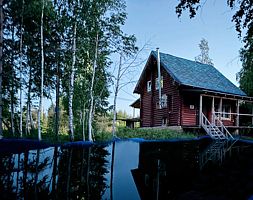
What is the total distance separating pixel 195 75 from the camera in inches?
842

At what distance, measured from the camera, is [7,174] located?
4789 millimetres

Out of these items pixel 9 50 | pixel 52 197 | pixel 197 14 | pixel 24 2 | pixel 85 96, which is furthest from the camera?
pixel 85 96

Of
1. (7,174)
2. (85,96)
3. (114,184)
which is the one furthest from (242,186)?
(85,96)

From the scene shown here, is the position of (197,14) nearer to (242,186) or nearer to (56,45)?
(242,186)

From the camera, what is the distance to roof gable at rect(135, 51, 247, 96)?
19.6m

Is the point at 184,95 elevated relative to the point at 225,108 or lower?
elevated

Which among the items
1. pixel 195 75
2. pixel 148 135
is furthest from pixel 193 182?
pixel 195 75

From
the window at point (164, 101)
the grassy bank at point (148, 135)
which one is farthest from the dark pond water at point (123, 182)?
the window at point (164, 101)

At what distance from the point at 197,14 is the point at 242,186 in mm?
3400

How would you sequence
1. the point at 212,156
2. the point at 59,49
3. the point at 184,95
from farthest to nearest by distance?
1. the point at 184,95
2. the point at 59,49
3. the point at 212,156

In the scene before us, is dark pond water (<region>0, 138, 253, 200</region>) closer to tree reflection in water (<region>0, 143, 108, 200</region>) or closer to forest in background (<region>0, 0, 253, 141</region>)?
tree reflection in water (<region>0, 143, 108, 200</region>)

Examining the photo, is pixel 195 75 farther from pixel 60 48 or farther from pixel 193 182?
pixel 193 182

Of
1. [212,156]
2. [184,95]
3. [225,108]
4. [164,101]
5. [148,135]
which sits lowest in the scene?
[212,156]

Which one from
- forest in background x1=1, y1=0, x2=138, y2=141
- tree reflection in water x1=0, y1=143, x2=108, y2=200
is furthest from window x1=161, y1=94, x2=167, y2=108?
tree reflection in water x1=0, y1=143, x2=108, y2=200
